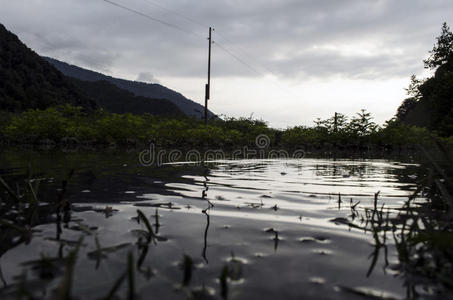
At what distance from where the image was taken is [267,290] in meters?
1.24

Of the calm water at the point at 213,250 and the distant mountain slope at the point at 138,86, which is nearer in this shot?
the calm water at the point at 213,250

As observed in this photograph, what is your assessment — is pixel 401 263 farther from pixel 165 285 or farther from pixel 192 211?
pixel 192 211

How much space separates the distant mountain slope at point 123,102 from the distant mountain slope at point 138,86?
2288 inches

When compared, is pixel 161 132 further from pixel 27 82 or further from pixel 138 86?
pixel 138 86

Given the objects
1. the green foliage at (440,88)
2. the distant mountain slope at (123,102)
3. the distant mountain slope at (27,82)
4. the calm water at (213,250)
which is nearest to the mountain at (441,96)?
the green foliage at (440,88)

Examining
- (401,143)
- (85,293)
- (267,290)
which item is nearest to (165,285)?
(85,293)

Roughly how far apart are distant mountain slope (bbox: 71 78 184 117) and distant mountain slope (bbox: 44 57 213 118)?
191 ft

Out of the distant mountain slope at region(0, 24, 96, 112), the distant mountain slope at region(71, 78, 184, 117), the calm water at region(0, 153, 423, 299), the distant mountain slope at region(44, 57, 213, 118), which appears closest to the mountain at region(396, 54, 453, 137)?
the calm water at region(0, 153, 423, 299)

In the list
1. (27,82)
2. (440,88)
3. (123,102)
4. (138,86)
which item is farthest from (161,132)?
(138,86)

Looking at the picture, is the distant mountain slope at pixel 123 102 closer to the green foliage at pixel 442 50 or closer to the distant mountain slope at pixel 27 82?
the distant mountain slope at pixel 27 82

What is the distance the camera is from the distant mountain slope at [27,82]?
159ft

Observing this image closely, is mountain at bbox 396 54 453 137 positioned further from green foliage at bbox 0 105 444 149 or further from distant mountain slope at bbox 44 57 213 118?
distant mountain slope at bbox 44 57 213 118

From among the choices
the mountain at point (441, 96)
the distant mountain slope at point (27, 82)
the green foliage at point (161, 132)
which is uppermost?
the distant mountain slope at point (27, 82)

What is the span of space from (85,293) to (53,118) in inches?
814
